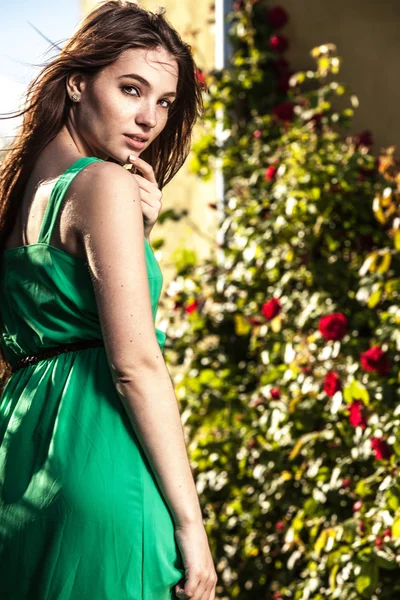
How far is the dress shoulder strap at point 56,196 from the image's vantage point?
1.38 meters

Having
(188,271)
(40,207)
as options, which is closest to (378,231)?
(188,271)

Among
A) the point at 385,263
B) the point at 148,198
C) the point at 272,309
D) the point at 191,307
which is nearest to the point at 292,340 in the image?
the point at 272,309

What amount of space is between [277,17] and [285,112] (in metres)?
0.52

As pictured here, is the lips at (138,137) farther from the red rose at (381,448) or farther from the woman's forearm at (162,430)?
the red rose at (381,448)

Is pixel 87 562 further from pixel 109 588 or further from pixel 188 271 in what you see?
pixel 188 271

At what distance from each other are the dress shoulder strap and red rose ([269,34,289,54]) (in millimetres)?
2539

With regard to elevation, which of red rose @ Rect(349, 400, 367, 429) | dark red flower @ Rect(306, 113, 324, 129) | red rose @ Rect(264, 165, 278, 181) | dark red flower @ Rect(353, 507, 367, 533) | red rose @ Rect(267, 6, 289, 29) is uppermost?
red rose @ Rect(267, 6, 289, 29)

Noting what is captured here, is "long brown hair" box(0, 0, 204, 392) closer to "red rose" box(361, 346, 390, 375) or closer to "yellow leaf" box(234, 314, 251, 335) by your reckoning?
"red rose" box(361, 346, 390, 375)

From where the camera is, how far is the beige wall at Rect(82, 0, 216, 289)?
4.12 meters

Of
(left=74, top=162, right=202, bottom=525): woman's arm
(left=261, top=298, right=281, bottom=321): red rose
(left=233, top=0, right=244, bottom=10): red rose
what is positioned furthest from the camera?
(left=233, top=0, right=244, bottom=10): red rose

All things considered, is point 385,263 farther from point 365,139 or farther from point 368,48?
point 368,48

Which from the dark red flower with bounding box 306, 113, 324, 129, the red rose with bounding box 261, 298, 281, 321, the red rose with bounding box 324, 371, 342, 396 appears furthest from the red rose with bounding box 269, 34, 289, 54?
the red rose with bounding box 324, 371, 342, 396

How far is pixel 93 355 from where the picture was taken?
1.41m

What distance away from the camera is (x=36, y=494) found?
1369 millimetres
